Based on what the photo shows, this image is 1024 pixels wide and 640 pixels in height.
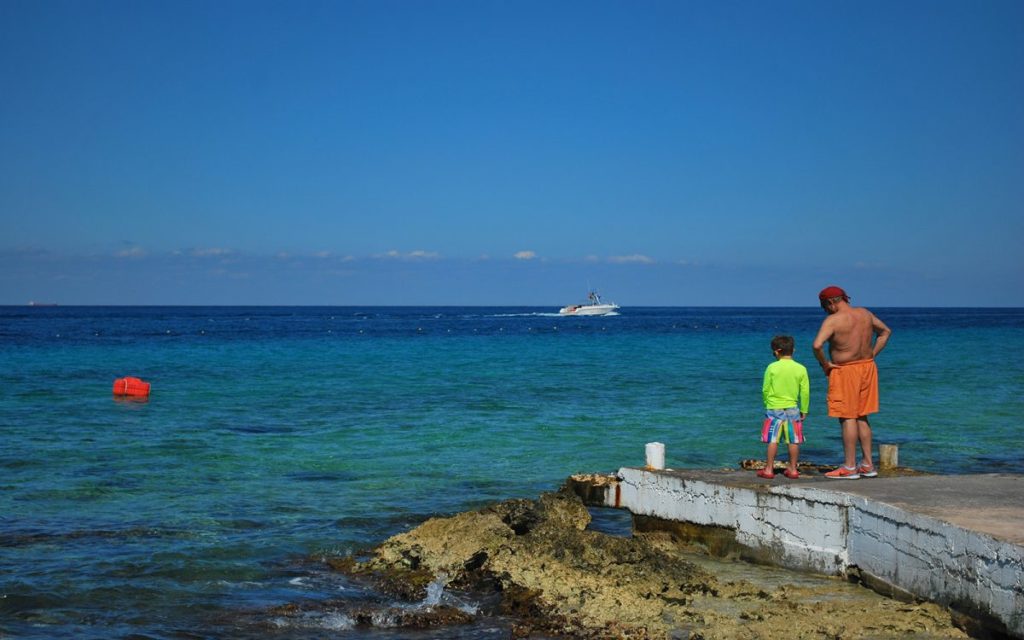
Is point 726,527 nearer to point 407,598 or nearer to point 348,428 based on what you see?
point 407,598

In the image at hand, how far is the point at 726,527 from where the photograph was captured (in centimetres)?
923

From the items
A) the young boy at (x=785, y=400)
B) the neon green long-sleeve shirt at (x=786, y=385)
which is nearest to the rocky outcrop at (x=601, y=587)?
the young boy at (x=785, y=400)

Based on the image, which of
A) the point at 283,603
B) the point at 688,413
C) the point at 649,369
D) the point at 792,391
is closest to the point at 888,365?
the point at 649,369

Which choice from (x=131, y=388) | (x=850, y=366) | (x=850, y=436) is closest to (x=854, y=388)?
(x=850, y=366)

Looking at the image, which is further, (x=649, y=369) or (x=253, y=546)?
(x=649, y=369)

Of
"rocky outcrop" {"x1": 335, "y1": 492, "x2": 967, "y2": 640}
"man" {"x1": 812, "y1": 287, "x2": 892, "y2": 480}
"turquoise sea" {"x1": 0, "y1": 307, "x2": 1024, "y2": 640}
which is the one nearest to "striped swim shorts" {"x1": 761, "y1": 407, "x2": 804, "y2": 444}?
"man" {"x1": 812, "y1": 287, "x2": 892, "y2": 480}

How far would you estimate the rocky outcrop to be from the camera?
22.7 ft

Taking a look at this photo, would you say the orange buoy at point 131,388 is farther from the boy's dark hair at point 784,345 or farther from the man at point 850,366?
the man at point 850,366

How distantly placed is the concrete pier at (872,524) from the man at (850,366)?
0.50 m

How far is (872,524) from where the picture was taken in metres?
7.72

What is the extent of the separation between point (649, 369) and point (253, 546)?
28631mm

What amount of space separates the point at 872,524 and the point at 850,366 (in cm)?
180

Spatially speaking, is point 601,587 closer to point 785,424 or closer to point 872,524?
point 872,524

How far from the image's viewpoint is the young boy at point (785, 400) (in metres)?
9.27
